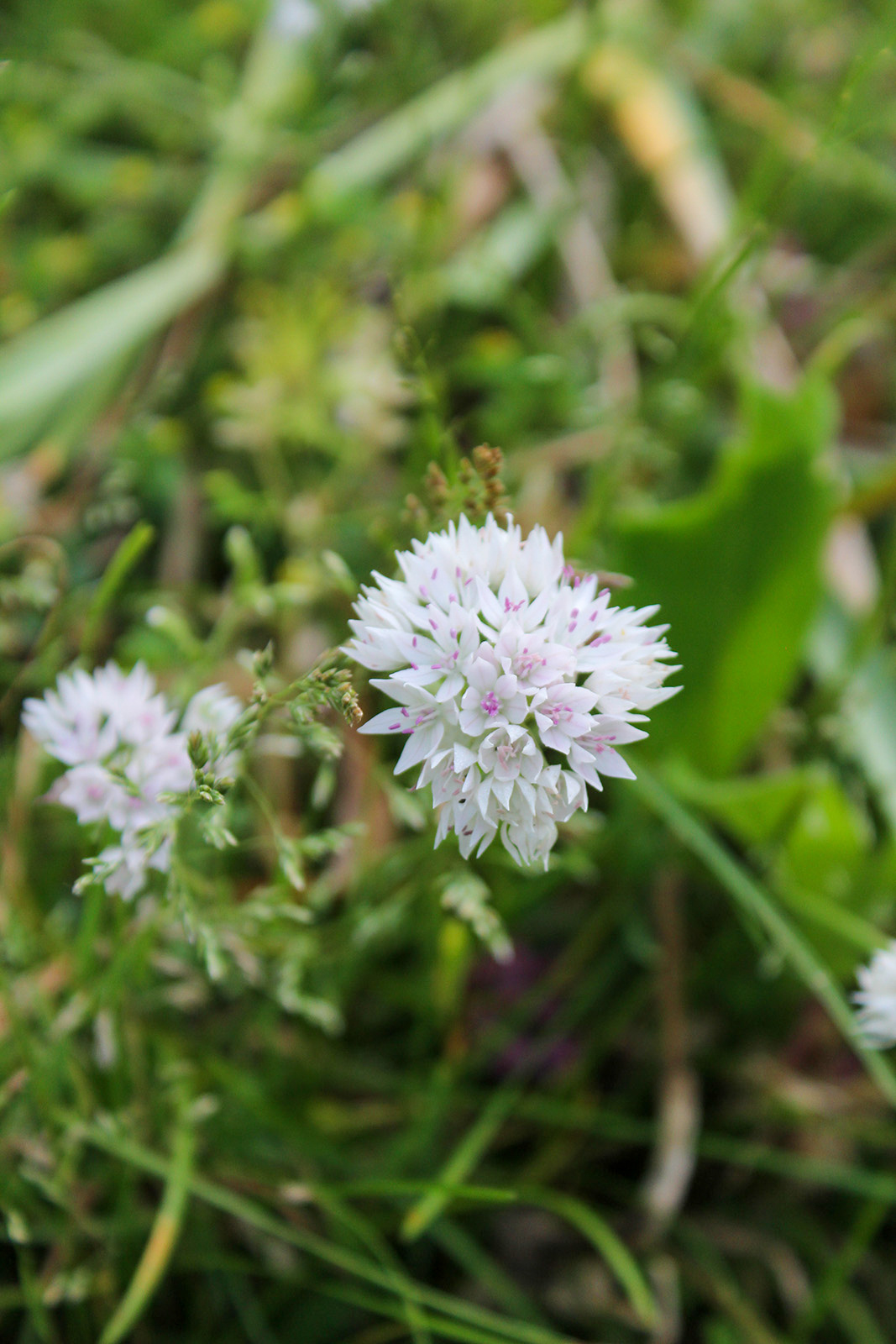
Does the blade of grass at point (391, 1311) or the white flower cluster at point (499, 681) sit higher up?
the white flower cluster at point (499, 681)

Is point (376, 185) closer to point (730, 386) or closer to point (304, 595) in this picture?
point (730, 386)

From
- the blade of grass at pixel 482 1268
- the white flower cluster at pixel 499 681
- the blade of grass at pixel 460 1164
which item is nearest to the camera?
the white flower cluster at pixel 499 681

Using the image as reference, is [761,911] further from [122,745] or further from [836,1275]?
[122,745]

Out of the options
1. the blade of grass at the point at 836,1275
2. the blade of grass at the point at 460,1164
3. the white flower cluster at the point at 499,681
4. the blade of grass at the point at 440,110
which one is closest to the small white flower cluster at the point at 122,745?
the white flower cluster at the point at 499,681

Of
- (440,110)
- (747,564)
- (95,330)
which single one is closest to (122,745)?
(747,564)

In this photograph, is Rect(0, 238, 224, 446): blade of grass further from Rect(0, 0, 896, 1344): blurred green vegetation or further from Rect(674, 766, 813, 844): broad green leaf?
Rect(674, 766, 813, 844): broad green leaf

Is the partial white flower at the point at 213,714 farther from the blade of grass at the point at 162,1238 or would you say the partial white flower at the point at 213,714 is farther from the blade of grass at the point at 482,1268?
the blade of grass at the point at 482,1268
